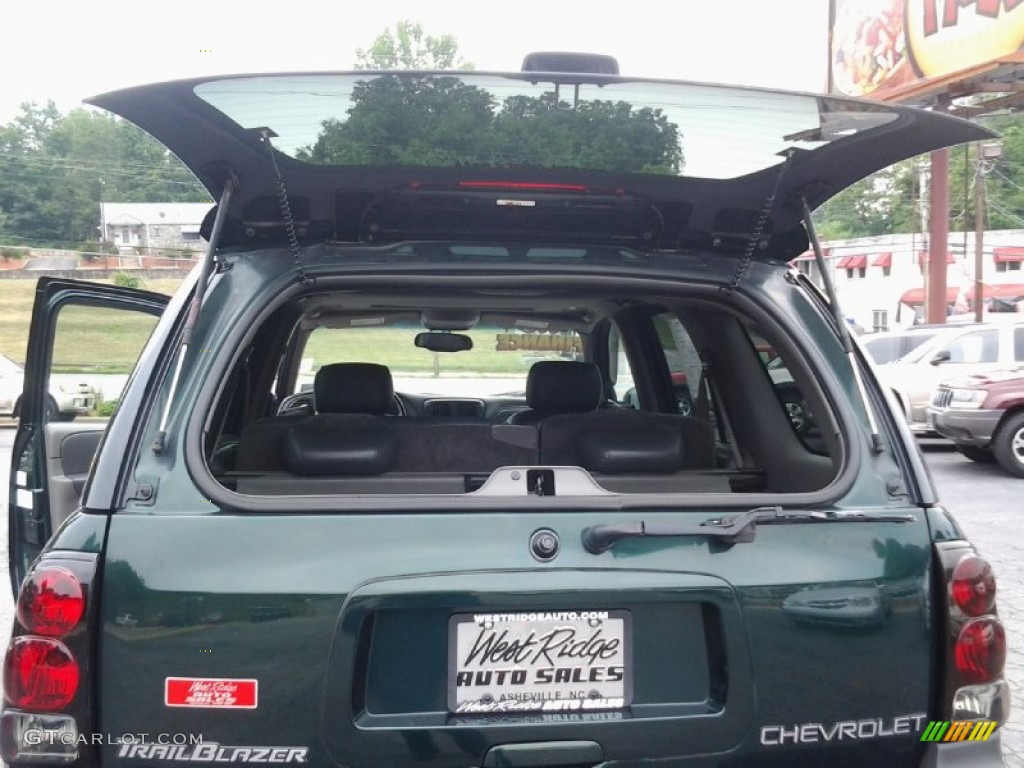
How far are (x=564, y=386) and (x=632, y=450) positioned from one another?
0.88 metres

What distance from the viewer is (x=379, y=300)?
3.54 m

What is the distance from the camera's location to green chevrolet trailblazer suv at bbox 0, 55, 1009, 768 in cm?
190

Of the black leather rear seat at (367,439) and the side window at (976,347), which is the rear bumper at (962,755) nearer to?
the black leather rear seat at (367,439)

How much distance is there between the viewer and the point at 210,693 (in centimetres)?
189

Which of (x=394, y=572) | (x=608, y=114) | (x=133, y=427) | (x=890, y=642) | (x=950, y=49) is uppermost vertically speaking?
(x=950, y=49)

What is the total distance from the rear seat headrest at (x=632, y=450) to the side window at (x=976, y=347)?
1289cm

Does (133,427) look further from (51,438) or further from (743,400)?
(743,400)

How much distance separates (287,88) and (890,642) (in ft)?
5.39

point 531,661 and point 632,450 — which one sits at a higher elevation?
point 632,450

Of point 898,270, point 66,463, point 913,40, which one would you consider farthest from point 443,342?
point 898,270

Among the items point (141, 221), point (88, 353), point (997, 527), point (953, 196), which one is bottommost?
point (997, 527)

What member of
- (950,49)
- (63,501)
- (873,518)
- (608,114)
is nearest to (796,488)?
(873,518)

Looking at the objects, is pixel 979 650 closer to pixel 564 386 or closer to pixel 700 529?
pixel 700 529

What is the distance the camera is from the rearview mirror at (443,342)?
4.38 meters
